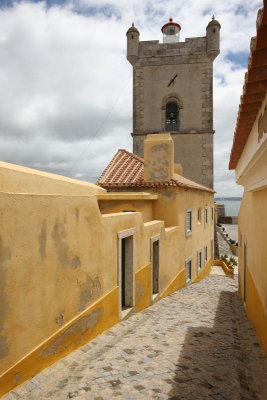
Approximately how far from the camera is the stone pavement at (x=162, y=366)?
4047 millimetres

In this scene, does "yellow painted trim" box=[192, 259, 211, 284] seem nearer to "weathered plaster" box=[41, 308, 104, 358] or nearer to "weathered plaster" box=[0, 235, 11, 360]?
"weathered plaster" box=[41, 308, 104, 358]

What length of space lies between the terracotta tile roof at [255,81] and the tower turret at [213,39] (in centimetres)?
2308

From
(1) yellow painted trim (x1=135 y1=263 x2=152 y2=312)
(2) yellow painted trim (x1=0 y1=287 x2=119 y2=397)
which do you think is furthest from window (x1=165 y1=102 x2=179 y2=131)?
(2) yellow painted trim (x1=0 y1=287 x2=119 y2=397)

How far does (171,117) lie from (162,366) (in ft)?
76.6

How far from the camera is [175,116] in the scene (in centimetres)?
2553

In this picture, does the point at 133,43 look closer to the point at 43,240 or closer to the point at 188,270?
the point at 188,270

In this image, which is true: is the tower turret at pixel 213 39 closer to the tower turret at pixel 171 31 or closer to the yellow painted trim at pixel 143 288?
the tower turret at pixel 171 31

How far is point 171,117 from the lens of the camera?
2553 centimetres

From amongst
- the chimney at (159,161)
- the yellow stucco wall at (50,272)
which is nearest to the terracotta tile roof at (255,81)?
the yellow stucco wall at (50,272)

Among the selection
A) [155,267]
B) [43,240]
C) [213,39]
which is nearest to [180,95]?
[213,39]

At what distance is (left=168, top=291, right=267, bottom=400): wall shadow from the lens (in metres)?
4.07

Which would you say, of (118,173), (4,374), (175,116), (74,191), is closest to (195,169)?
(175,116)

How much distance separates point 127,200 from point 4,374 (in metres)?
8.11

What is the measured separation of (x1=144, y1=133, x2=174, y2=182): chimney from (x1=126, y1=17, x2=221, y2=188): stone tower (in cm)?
1126
